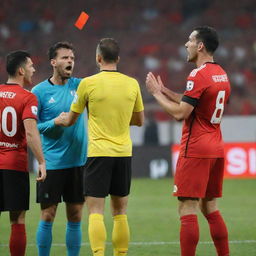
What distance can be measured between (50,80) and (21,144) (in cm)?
81

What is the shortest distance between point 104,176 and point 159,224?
363 centimetres

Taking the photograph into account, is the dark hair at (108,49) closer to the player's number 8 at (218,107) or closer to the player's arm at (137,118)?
the player's arm at (137,118)

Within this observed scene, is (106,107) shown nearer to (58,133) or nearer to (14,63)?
(58,133)

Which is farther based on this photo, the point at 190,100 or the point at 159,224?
the point at 159,224

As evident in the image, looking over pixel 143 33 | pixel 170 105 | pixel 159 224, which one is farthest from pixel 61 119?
pixel 143 33

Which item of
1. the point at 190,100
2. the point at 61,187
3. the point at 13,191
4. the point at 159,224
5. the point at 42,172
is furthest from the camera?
the point at 159,224

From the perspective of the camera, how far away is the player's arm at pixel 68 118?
6270 mm

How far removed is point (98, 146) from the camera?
6227 millimetres

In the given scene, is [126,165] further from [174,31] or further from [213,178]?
[174,31]

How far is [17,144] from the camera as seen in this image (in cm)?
632

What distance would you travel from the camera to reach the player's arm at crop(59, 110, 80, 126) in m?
6.27

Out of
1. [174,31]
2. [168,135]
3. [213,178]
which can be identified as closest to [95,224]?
[213,178]

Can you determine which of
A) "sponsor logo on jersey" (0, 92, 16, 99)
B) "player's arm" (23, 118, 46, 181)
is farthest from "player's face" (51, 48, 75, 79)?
"player's arm" (23, 118, 46, 181)

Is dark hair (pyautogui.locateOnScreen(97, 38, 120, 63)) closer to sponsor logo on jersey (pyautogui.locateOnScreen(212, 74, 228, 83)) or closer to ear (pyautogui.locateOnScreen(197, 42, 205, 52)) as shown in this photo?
ear (pyautogui.locateOnScreen(197, 42, 205, 52))
